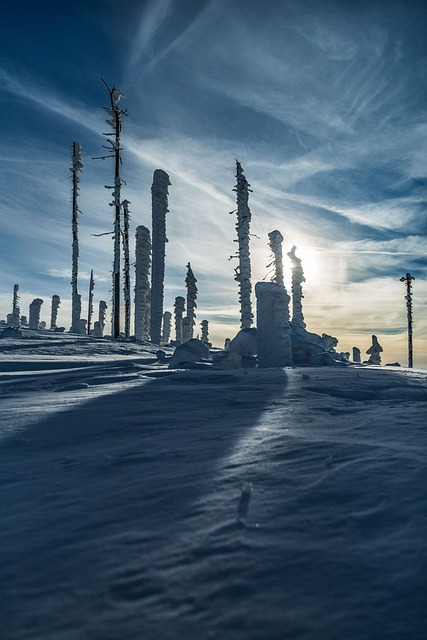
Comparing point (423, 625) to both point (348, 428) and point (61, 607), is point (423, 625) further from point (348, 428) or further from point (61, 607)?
point (348, 428)

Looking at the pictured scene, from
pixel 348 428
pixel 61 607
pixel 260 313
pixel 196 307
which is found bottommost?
pixel 61 607

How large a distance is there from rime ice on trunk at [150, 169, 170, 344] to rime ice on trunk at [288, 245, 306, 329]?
892 cm

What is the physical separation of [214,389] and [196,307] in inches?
956

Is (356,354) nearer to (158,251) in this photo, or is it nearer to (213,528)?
(158,251)

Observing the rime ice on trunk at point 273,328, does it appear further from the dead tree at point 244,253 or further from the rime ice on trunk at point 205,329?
the rime ice on trunk at point 205,329

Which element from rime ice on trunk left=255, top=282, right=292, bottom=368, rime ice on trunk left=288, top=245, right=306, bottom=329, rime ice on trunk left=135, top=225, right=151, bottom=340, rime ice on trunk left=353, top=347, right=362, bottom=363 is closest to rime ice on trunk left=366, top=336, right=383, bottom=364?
rime ice on trunk left=353, top=347, right=362, bottom=363

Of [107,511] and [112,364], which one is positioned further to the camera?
[112,364]

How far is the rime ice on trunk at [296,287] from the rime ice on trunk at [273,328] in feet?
49.1

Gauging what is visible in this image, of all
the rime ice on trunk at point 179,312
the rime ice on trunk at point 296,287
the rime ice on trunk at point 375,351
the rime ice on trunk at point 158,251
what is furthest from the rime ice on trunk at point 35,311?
the rime ice on trunk at point 375,351

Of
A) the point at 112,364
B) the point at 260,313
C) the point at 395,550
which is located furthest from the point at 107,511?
the point at 260,313

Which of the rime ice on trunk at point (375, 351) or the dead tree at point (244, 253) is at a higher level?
the dead tree at point (244, 253)

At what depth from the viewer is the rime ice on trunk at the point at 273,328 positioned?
8.08 m

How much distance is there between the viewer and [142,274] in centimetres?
2217

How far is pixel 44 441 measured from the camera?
2123 millimetres
